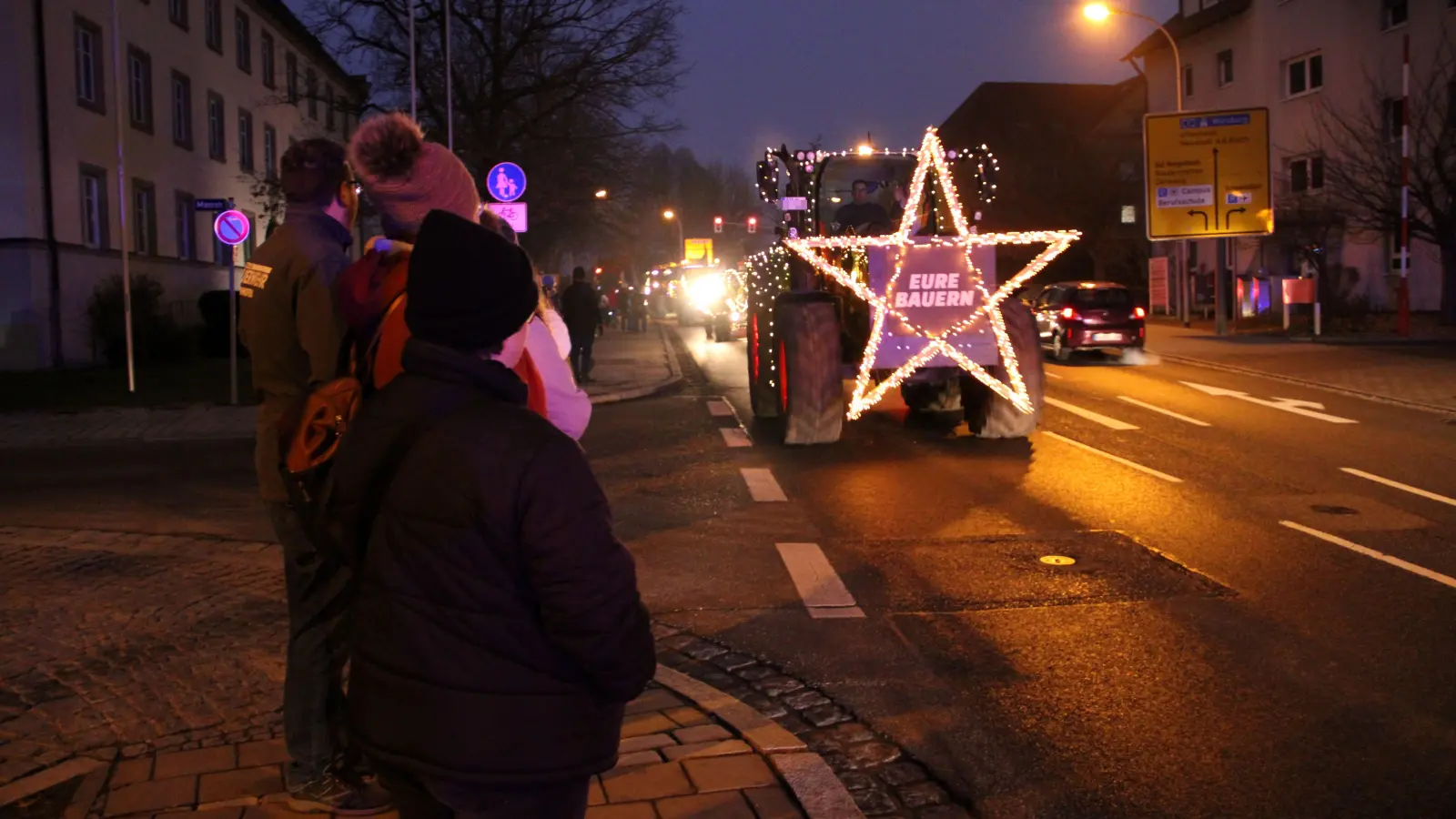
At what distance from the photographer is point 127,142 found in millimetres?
30375

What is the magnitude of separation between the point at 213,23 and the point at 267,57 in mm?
5439

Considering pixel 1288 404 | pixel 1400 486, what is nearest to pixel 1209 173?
pixel 1288 404

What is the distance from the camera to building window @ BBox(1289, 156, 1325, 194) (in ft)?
130

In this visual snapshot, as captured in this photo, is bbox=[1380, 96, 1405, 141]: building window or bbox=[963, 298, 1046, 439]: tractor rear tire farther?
bbox=[1380, 96, 1405, 141]: building window

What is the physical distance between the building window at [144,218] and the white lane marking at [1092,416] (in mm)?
22520

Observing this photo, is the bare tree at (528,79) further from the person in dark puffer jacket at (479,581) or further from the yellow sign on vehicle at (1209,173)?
the person in dark puffer jacket at (479,581)

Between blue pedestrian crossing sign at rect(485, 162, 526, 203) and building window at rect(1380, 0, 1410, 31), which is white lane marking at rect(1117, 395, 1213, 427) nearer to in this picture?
blue pedestrian crossing sign at rect(485, 162, 526, 203)

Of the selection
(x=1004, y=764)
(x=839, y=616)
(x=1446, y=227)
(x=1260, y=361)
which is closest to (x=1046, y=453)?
(x=839, y=616)

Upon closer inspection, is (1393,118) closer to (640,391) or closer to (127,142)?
(640,391)

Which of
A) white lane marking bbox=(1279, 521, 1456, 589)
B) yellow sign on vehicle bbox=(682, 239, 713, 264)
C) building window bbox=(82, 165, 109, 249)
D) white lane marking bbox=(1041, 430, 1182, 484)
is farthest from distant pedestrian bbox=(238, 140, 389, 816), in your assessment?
yellow sign on vehicle bbox=(682, 239, 713, 264)

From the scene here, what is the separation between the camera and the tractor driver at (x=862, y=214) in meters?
13.4

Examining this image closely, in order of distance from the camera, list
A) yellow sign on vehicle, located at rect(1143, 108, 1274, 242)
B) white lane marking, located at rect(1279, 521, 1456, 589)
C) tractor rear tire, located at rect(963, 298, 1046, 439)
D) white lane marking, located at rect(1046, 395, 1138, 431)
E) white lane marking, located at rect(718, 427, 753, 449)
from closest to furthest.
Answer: white lane marking, located at rect(1279, 521, 1456, 589), tractor rear tire, located at rect(963, 298, 1046, 439), white lane marking, located at rect(718, 427, 753, 449), white lane marking, located at rect(1046, 395, 1138, 431), yellow sign on vehicle, located at rect(1143, 108, 1274, 242)

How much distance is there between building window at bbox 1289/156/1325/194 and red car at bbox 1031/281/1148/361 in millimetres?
18055

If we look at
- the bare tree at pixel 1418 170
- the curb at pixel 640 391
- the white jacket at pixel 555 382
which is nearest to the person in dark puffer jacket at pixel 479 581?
the white jacket at pixel 555 382
